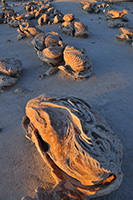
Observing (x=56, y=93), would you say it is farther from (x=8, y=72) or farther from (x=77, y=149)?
(x=77, y=149)

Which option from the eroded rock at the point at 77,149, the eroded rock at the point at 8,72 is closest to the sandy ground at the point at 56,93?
the eroded rock at the point at 8,72

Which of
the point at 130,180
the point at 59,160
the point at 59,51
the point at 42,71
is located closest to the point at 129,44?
the point at 59,51

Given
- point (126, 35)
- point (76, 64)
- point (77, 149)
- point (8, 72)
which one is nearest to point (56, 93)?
point (76, 64)

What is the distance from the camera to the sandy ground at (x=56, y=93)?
204 centimetres

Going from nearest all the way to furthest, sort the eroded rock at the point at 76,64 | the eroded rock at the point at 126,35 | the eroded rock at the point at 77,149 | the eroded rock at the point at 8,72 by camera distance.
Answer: the eroded rock at the point at 77,149, the eroded rock at the point at 8,72, the eroded rock at the point at 76,64, the eroded rock at the point at 126,35

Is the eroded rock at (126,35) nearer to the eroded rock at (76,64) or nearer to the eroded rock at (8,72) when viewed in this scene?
the eroded rock at (76,64)

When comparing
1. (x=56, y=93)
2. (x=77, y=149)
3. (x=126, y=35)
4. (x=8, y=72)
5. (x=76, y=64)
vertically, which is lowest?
(x=56, y=93)

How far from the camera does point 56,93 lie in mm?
3570

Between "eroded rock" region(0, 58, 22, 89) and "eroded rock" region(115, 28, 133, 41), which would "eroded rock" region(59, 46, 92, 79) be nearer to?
"eroded rock" region(0, 58, 22, 89)

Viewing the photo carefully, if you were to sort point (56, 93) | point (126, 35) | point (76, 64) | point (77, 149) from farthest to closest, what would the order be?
point (126, 35), point (76, 64), point (56, 93), point (77, 149)

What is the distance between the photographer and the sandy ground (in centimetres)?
204

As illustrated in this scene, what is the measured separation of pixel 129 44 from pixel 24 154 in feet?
17.9

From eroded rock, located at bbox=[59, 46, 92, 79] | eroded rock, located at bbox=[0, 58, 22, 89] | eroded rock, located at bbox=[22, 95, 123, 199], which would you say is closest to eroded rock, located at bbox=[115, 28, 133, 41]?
eroded rock, located at bbox=[59, 46, 92, 79]

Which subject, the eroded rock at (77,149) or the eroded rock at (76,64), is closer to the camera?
the eroded rock at (77,149)
